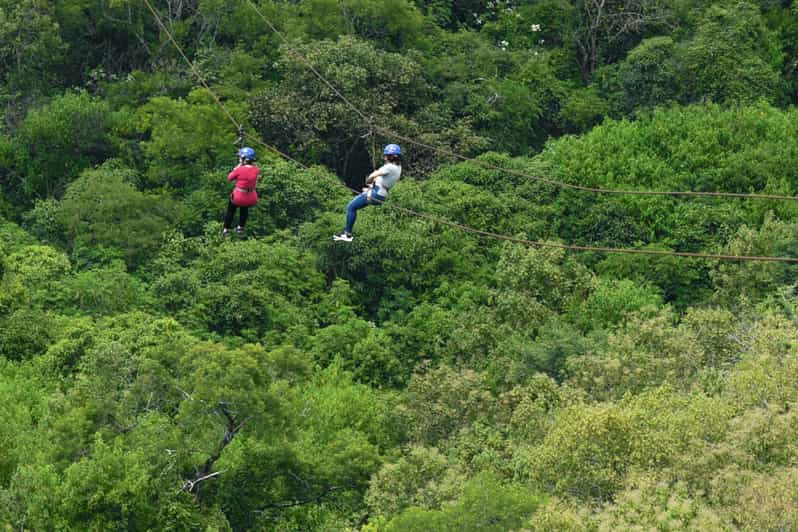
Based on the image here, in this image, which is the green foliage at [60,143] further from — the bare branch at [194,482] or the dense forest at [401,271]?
the bare branch at [194,482]

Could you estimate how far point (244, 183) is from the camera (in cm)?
2595

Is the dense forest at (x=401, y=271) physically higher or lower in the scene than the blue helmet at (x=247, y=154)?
lower

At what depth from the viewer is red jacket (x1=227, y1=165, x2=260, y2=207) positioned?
1018 inches

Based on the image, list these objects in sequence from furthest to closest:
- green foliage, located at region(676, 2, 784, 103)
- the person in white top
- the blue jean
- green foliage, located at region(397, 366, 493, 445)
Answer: green foliage, located at region(676, 2, 784, 103) < green foliage, located at region(397, 366, 493, 445) < the blue jean < the person in white top

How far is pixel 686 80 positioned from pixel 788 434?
61.6 feet

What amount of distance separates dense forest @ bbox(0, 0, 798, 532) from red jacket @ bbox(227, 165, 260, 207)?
6.08 m

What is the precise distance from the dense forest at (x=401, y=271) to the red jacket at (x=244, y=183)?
19.9 feet

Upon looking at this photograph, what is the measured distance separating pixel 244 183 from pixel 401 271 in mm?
16320

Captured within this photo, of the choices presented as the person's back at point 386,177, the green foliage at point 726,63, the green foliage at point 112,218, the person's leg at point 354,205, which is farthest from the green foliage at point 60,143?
the person's back at point 386,177

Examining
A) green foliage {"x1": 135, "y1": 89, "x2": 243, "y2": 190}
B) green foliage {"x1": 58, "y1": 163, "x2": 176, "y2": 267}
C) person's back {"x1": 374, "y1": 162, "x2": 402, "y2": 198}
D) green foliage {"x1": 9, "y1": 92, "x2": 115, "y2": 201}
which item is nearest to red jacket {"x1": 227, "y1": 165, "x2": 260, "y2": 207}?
person's back {"x1": 374, "y1": 162, "x2": 402, "y2": 198}

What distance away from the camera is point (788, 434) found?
95.2ft

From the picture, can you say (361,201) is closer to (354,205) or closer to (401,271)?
(354,205)

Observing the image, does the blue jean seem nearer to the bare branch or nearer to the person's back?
the person's back

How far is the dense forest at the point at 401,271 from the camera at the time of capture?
98.7 ft
